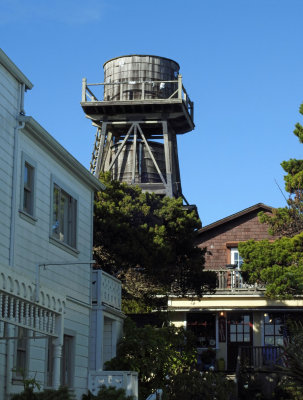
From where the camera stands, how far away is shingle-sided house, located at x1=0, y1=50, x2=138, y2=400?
17.8 metres

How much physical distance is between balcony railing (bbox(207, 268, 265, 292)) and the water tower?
904 cm

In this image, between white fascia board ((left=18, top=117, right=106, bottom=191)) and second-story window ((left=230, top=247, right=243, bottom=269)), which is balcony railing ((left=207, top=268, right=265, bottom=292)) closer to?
second-story window ((left=230, top=247, right=243, bottom=269))

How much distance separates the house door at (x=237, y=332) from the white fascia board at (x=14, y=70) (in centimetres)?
2242

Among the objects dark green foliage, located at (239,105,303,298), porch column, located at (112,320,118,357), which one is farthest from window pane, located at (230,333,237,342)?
porch column, located at (112,320,118,357)

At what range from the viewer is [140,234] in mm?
30375

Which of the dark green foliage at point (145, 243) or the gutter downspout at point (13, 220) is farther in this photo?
the dark green foliage at point (145, 243)

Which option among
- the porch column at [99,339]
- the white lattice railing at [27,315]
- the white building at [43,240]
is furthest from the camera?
the porch column at [99,339]

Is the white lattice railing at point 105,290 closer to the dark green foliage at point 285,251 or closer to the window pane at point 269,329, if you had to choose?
the dark green foliage at point 285,251

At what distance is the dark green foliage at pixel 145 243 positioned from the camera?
99.3ft

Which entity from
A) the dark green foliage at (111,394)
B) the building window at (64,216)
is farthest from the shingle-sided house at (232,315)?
the dark green foliage at (111,394)

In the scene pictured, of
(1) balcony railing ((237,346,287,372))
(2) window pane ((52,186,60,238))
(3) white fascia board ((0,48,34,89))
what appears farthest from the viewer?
(1) balcony railing ((237,346,287,372))

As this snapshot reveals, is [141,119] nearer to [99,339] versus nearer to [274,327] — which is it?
[274,327]

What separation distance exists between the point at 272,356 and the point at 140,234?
29.2ft

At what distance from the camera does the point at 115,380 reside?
2220cm
